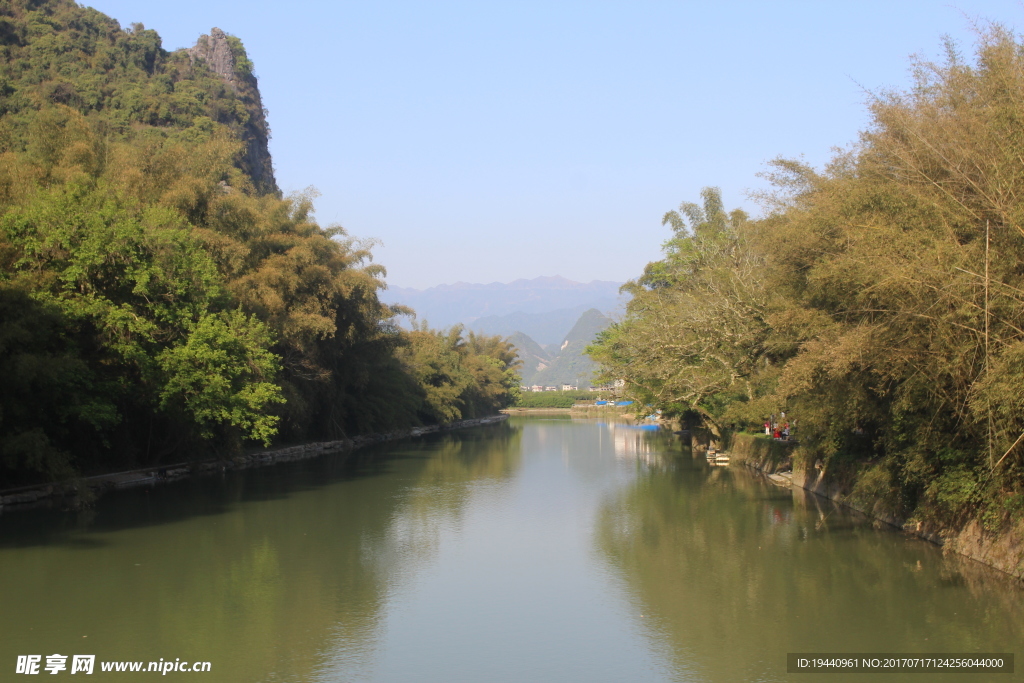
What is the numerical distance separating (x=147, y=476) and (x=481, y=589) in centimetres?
1612

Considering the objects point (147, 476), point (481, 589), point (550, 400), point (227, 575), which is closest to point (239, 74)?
point (550, 400)

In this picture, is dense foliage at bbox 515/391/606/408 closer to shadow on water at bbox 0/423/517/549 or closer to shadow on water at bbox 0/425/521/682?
shadow on water at bbox 0/423/517/549

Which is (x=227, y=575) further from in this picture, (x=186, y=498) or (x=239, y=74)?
(x=239, y=74)

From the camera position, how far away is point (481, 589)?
1365 centimetres

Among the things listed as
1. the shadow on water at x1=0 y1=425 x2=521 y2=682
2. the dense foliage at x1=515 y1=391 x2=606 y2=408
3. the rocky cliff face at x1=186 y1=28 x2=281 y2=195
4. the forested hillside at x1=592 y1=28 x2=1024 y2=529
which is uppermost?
the rocky cliff face at x1=186 y1=28 x2=281 y2=195

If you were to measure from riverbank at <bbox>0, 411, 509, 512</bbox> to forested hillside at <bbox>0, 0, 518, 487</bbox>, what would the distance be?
51 centimetres

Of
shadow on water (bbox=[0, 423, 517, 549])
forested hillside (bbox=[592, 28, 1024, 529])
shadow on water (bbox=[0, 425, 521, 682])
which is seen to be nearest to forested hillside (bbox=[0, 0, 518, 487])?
shadow on water (bbox=[0, 423, 517, 549])

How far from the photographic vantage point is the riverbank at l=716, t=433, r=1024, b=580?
12.7m

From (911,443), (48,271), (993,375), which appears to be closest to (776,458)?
(911,443)

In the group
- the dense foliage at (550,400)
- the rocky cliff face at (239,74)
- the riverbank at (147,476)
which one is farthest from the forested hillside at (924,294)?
the dense foliage at (550,400)

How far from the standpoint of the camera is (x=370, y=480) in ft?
94.4

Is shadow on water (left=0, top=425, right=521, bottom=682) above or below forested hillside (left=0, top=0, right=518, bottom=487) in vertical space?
below

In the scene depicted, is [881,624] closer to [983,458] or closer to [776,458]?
[983,458]

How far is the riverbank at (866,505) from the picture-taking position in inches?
500
